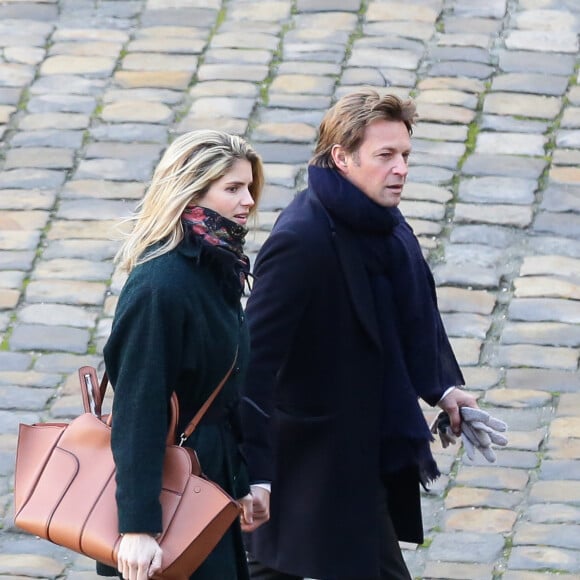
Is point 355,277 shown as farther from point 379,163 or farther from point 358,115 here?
point 358,115

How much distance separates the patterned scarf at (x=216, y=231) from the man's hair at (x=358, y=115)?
1.75 feet

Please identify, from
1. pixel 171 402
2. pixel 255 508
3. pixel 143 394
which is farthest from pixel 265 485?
pixel 143 394

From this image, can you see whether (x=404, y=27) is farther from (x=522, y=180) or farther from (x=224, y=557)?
(x=224, y=557)

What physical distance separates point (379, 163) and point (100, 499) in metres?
1.20

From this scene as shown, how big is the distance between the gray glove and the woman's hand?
128cm

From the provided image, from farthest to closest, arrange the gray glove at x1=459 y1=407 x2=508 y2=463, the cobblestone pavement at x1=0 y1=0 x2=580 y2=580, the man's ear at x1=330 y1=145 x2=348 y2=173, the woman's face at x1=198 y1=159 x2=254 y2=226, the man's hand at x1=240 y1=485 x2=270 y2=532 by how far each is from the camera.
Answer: the cobblestone pavement at x1=0 y1=0 x2=580 y2=580
the gray glove at x1=459 y1=407 x2=508 y2=463
the man's ear at x1=330 y1=145 x2=348 y2=173
the man's hand at x1=240 y1=485 x2=270 y2=532
the woman's face at x1=198 y1=159 x2=254 y2=226

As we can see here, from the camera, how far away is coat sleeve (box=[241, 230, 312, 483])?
3.83 m

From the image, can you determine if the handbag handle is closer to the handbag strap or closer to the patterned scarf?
the handbag strap

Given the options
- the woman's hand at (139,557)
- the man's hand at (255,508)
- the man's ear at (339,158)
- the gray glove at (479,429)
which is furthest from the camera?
the gray glove at (479,429)

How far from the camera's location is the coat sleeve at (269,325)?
12.6 ft

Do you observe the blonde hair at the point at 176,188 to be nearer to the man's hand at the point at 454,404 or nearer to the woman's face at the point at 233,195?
the woman's face at the point at 233,195

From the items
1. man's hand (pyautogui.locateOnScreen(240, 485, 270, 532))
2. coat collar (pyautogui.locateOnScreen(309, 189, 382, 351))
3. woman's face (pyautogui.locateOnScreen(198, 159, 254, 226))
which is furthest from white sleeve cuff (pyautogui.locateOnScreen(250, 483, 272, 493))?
woman's face (pyautogui.locateOnScreen(198, 159, 254, 226))

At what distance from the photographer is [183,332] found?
11.3 feet

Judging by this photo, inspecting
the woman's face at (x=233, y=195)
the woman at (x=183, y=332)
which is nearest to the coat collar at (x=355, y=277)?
the woman at (x=183, y=332)
